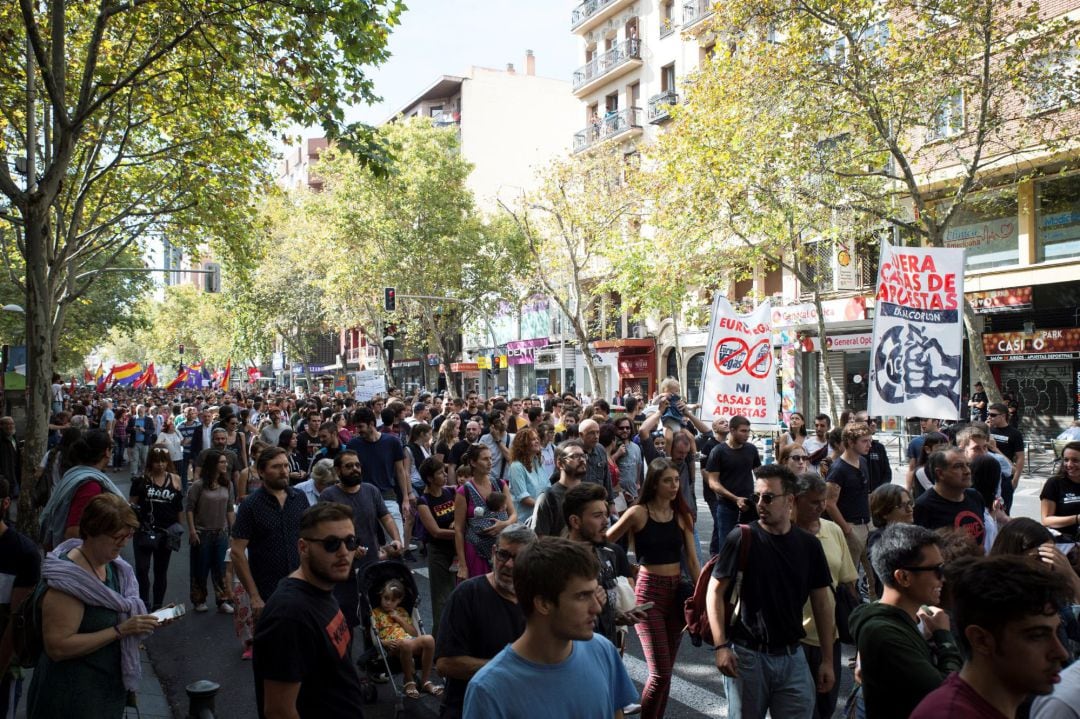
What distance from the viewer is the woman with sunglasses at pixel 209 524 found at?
780cm

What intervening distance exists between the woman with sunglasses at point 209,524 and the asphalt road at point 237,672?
0.23m

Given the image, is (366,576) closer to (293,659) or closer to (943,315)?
(293,659)

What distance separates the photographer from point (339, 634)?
313cm

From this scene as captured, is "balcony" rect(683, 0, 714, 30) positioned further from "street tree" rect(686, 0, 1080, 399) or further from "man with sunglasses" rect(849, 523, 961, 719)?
"man with sunglasses" rect(849, 523, 961, 719)

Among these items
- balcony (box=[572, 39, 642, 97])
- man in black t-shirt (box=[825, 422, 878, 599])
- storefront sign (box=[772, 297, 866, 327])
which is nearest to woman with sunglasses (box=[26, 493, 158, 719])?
man in black t-shirt (box=[825, 422, 878, 599])

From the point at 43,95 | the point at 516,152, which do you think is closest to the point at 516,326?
the point at 516,152

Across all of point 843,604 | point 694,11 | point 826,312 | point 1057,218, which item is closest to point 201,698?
point 843,604

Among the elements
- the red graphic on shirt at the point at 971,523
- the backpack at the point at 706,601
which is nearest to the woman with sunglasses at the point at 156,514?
the backpack at the point at 706,601

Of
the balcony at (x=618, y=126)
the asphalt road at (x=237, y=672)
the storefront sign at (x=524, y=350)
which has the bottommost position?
the asphalt road at (x=237, y=672)

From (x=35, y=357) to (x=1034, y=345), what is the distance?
21.7 m

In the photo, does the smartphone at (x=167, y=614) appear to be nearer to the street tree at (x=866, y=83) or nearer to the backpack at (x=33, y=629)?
the backpack at (x=33, y=629)

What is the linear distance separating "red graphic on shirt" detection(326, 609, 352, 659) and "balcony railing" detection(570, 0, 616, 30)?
3917cm

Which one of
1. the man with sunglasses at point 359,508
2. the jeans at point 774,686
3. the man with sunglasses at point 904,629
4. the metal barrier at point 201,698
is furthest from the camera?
the man with sunglasses at point 359,508

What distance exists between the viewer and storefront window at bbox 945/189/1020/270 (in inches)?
858
